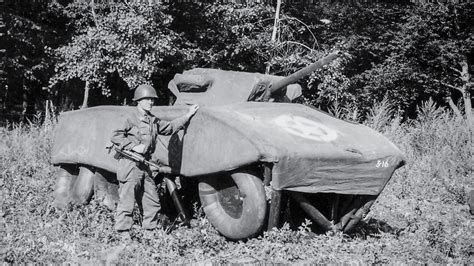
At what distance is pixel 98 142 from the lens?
25.6 ft

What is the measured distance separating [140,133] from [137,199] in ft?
2.59

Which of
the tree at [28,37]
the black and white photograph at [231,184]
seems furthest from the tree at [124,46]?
the black and white photograph at [231,184]

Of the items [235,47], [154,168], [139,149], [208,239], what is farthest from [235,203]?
[235,47]

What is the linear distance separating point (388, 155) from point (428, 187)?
181 inches

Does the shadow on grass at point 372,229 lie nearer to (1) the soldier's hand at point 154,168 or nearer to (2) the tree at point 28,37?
(1) the soldier's hand at point 154,168

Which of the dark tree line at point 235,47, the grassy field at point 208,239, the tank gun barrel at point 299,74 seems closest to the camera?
the grassy field at point 208,239

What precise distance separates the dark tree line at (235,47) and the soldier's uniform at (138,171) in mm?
10319

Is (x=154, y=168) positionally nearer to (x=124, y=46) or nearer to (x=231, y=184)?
(x=231, y=184)

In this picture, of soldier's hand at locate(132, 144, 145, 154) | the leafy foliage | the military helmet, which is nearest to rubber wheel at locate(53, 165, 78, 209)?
soldier's hand at locate(132, 144, 145, 154)

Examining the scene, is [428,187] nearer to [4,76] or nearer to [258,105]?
[258,105]

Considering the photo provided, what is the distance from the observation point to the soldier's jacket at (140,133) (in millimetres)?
6473

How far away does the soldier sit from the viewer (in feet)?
21.1

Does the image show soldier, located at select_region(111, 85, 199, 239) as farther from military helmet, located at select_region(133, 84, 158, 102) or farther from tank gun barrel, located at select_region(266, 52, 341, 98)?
tank gun barrel, located at select_region(266, 52, 341, 98)

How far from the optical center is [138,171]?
256 inches
